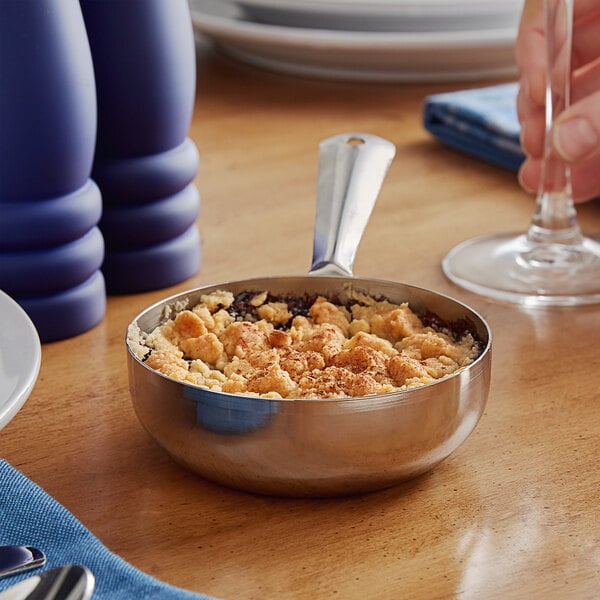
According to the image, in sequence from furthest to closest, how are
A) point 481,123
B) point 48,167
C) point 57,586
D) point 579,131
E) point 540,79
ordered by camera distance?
point 481,123 → point 540,79 → point 579,131 → point 48,167 → point 57,586

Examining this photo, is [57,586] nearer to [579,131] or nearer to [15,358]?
[15,358]

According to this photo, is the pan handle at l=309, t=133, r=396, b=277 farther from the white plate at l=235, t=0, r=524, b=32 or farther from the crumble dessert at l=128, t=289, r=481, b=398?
the white plate at l=235, t=0, r=524, b=32

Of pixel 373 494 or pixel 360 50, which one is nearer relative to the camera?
pixel 373 494

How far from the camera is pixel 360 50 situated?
1.27 metres

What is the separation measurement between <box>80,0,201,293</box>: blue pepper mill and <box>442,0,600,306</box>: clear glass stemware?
0.22m

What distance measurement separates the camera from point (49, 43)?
0.64 meters

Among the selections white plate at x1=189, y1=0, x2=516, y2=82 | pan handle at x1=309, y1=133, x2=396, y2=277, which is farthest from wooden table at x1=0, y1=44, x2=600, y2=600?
white plate at x1=189, y1=0, x2=516, y2=82

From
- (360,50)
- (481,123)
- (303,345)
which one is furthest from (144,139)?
(360,50)

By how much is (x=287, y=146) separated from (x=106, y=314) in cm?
44

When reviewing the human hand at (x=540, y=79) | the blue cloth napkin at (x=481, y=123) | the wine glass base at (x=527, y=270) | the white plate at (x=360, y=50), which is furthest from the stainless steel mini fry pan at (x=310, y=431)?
Answer: the white plate at (x=360, y=50)

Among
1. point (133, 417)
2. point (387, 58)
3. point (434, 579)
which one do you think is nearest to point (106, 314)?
point (133, 417)

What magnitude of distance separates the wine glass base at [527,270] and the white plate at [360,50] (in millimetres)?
428

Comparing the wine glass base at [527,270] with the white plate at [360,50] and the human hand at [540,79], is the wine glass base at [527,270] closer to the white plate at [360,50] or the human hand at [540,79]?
the human hand at [540,79]

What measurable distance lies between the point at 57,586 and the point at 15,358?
0.44 feet
